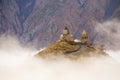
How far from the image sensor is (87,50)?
131 metres

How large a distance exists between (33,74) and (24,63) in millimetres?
9978

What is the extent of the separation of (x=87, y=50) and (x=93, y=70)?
5.53m

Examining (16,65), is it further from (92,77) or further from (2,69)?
(92,77)

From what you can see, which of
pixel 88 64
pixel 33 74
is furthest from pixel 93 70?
pixel 33 74

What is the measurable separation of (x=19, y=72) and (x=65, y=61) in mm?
11473

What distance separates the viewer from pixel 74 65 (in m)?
129

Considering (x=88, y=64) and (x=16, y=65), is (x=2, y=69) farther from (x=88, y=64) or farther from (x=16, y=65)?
(x=88, y=64)

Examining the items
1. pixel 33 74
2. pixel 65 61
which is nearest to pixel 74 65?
pixel 65 61

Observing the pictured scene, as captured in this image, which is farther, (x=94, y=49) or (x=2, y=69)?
(x=94, y=49)

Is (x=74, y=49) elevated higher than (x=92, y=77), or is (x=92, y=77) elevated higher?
(x=74, y=49)

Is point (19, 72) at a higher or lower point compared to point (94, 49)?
lower

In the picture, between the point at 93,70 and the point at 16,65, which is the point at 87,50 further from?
the point at 16,65

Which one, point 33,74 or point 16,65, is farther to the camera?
point 16,65

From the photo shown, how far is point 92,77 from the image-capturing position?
12206 cm
